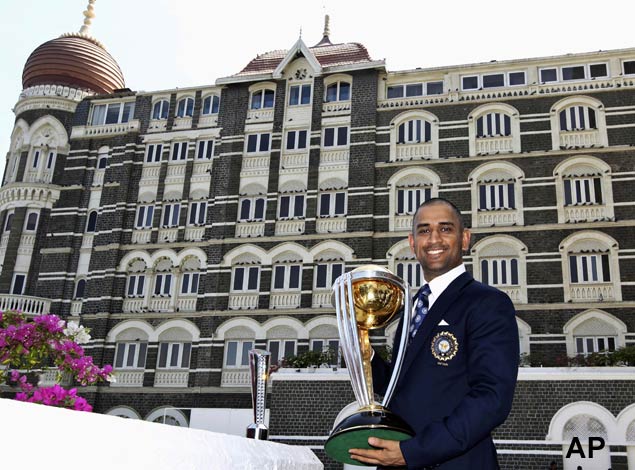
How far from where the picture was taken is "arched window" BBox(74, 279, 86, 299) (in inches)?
1217

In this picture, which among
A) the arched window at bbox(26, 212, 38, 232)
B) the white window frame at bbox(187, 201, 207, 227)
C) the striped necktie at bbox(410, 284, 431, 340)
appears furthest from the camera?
the arched window at bbox(26, 212, 38, 232)

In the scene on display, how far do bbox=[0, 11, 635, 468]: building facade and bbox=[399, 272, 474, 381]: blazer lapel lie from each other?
2212 cm

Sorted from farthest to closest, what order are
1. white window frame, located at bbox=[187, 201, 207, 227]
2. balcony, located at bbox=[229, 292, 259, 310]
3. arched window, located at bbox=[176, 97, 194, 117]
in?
1. arched window, located at bbox=[176, 97, 194, 117]
2. white window frame, located at bbox=[187, 201, 207, 227]
3. balcony, located at bbox=[229, 292, 259, 310]

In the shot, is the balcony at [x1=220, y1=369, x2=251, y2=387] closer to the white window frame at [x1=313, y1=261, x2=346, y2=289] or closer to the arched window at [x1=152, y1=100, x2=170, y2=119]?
the white window frame at [x1=313, y1=261, x2=346, y2=289]

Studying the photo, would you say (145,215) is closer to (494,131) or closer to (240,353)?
(240,353)

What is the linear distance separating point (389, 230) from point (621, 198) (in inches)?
349

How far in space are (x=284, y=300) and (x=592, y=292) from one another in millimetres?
11738

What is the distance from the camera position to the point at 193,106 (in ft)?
107

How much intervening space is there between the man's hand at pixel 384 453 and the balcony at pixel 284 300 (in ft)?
80.5

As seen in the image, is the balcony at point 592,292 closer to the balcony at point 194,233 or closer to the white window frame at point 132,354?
the balcony at point 194,233

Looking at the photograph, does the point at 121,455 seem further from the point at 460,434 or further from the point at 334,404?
the point at 334,404

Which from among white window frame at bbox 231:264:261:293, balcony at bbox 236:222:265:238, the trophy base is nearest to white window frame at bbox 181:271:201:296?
white window frame at bbox 231:264:261:293

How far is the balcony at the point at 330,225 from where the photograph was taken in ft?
92.7

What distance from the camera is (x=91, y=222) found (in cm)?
3225
